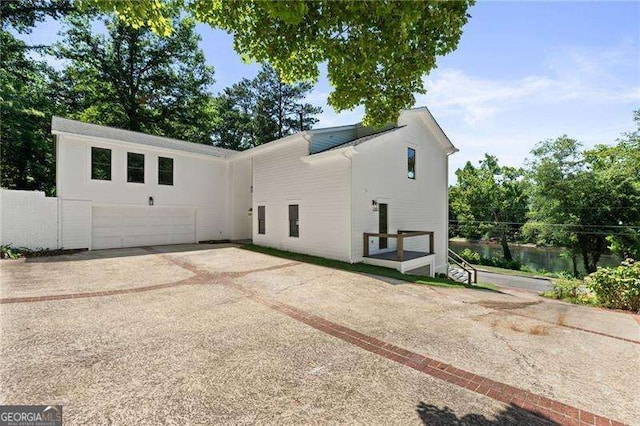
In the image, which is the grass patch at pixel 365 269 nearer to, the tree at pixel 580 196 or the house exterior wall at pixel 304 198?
the house exterior wall at pixel 304 198

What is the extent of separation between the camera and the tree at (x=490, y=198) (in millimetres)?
38094

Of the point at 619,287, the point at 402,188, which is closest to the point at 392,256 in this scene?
the point at 402,188

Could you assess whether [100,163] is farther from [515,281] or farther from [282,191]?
[515,281]

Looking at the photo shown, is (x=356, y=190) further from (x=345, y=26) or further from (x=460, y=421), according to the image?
(x=460, y=421)

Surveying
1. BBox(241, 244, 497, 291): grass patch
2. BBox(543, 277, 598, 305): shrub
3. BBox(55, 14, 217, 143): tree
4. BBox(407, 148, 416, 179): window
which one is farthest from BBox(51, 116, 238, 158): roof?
BBox(543, 277, 598, 305): shrub

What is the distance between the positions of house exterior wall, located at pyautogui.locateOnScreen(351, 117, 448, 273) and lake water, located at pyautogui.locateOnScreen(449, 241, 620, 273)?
76.3 ft

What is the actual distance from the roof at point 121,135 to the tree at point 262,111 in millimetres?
13855

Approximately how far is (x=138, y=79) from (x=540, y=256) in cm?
5409

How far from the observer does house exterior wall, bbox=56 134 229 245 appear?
40.7 feet

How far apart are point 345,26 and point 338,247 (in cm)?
795

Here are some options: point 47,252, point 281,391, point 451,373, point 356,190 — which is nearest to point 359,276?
point 356,190

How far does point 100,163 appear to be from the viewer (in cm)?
1331

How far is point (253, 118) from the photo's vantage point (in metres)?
30.8

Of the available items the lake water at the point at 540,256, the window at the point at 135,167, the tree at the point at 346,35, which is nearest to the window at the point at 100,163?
the window at the point at 135,167
